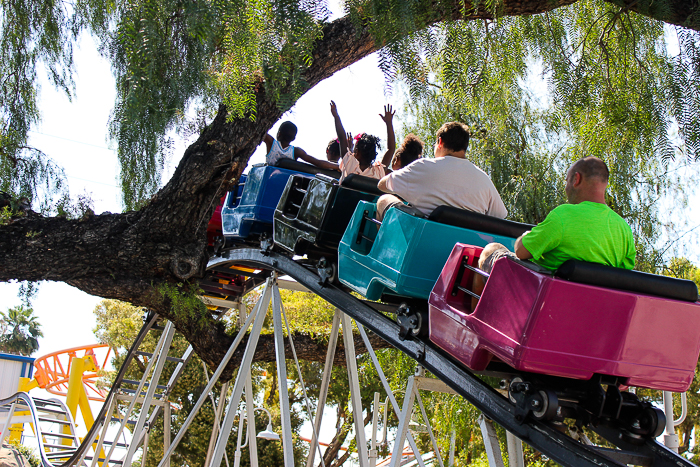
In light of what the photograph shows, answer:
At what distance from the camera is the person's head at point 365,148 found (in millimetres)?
4668

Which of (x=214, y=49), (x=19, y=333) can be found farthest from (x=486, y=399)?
(x=19, y=333)

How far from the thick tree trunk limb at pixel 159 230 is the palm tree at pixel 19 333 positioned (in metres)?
47.9

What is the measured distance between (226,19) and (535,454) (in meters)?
9.25

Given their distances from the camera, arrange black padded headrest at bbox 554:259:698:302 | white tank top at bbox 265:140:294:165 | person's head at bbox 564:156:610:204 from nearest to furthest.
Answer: black padded headrest at bbox 554:259:698:302 < person's head at bbox 564:156:610:204 < white tank top at bbox 265:140:294:165

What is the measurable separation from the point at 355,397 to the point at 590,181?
390 centimetres

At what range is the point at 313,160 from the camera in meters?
5.99

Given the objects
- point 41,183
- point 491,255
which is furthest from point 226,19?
point 41,183

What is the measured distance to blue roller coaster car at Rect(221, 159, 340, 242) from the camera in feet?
18.2

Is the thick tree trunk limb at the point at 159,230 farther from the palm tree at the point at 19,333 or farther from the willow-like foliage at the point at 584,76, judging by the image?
the palm tree at the point at 19,333

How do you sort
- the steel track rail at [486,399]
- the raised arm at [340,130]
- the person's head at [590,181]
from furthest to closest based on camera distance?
the raised arm at [340,130] < the person's head at [590,181] < the steel track rail at [486,399]

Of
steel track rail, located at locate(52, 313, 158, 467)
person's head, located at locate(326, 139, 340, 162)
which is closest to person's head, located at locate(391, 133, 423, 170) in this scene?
person's head, located at locate(326, 139, 340, 162)

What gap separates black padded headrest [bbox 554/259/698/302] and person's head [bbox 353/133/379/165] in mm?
2573

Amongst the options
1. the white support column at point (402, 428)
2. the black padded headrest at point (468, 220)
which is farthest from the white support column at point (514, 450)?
the black padded headrest at point (468, 220)

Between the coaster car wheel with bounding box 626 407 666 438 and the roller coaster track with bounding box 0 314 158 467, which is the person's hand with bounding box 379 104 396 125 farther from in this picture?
the roller coaster track with bounding box 0 314 158 467
